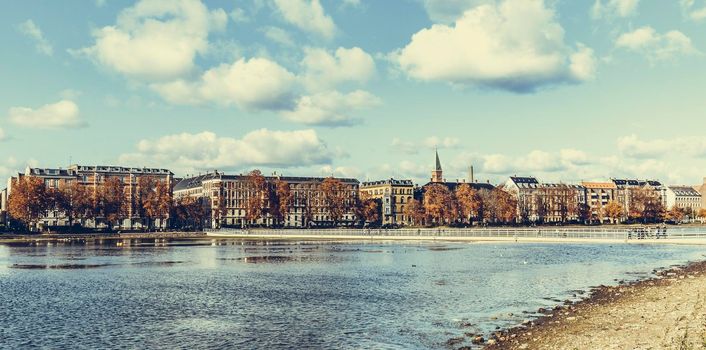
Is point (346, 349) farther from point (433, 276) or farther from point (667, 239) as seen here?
point (667, 239)

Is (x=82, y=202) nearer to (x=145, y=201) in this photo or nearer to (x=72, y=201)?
(x=72, y=201)

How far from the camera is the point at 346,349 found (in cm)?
2558

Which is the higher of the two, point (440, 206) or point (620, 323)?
point (440, 206)

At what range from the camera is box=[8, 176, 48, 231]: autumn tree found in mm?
150250

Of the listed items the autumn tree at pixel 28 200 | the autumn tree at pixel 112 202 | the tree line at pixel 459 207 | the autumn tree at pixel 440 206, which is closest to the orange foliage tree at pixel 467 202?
the tree line at pixel 459 207

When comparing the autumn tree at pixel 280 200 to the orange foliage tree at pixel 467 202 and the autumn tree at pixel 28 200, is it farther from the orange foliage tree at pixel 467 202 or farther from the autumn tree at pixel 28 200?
the autumn tree at pixel 28 200

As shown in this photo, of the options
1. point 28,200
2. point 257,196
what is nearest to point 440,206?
point 257,196

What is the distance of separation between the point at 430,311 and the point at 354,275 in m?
20.6

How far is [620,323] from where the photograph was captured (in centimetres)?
2833

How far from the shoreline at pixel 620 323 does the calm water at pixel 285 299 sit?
1971 mm

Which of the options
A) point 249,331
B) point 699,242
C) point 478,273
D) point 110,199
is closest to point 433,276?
point 478,273

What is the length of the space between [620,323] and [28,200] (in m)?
150

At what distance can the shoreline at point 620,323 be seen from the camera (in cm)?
2375

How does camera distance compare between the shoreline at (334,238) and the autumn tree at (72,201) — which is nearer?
the shoreline at (334,238)
